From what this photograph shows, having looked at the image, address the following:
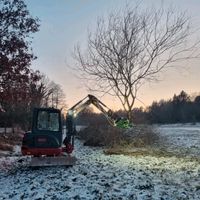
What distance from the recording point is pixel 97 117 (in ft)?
129

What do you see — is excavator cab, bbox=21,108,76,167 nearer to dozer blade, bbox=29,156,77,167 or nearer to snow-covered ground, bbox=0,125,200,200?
dozer blade, bbox=29,156,77,167

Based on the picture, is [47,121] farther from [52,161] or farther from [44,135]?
[52,161]

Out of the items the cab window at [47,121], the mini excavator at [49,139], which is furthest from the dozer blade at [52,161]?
the cab window at [47,121]

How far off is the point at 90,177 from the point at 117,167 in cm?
222

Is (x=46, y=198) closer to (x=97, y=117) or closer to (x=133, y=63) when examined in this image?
(x=133, y=63)

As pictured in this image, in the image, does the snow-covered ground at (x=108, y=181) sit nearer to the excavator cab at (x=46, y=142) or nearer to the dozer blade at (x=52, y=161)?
the dozer blade at (x=52, y=161)

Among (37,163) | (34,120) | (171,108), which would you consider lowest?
(37,163)

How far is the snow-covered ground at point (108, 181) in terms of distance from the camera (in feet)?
39.4

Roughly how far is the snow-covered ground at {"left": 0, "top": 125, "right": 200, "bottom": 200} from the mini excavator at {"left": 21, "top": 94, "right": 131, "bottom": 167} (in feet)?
1.25

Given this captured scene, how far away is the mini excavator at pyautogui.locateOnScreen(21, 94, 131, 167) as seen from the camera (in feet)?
55.5

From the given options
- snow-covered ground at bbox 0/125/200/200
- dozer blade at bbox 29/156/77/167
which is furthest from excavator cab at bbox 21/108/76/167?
snow-covered ground at bbox 0/125/200/200

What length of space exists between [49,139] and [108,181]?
471 centimetres

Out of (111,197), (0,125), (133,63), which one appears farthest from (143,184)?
(0,125)

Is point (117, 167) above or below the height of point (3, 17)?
below
